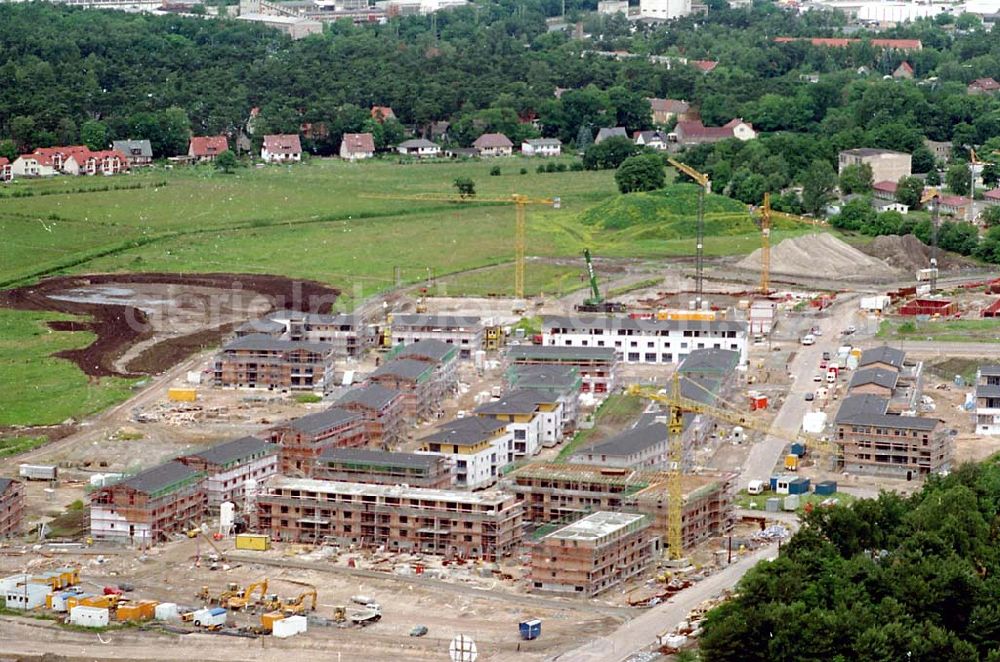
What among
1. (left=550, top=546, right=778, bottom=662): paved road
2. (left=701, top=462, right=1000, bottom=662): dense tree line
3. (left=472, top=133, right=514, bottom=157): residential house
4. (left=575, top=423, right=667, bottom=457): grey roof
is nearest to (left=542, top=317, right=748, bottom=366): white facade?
(left=575, top=423, right=667, bottom=457): grey roof

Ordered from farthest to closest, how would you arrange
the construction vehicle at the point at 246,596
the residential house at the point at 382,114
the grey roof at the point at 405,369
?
1. the residential house at the point at 382,114
2. the grey roof at the point at 405,369
3. the construction vehicle at the point at 246,596

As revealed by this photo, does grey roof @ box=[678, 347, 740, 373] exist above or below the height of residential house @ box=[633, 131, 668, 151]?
below

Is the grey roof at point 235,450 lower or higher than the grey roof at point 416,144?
lower

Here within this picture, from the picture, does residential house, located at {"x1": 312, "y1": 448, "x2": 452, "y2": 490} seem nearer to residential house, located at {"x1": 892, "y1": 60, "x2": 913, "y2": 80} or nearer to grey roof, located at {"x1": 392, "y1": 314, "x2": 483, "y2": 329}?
grey roof, located at {"x1": 392, "y1": 314, "x2": 483, "y2": 329}

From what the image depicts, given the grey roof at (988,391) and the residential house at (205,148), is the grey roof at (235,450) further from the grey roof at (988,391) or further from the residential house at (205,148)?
the residential house at (205,148)

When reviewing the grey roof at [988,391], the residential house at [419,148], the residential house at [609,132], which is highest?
the residential house at [609,132]

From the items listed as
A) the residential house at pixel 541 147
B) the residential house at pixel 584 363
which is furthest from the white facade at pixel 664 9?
the residential house at pixel 584 363
